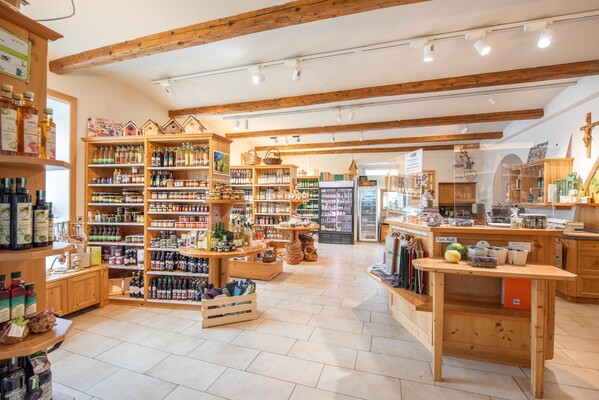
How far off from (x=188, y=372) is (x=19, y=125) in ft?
7.27

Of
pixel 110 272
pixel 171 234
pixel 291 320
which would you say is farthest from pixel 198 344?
pixel 110 272

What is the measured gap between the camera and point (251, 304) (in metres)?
3.38

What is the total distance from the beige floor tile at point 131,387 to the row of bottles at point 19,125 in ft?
6.27

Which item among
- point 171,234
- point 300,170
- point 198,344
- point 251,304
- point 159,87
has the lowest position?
point 198,344

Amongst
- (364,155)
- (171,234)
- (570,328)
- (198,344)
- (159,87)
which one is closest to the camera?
(198,344)

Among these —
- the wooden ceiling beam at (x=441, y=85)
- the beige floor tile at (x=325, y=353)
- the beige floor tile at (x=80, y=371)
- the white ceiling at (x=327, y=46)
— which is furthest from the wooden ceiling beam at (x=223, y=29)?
the beige floor tile at (x=80, y=371)

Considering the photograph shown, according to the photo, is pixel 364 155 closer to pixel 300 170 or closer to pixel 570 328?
pixel 300 170

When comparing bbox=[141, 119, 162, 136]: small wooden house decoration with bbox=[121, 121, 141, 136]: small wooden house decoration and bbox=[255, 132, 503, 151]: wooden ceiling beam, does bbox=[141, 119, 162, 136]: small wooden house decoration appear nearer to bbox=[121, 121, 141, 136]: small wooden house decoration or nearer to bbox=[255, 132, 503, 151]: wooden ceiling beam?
bbox=[121, 121, 141, 136]: small wooden house decoration

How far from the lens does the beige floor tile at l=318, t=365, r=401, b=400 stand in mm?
2094

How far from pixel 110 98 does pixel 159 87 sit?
0.94 meters

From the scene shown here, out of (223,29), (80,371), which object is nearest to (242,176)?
(223,29)

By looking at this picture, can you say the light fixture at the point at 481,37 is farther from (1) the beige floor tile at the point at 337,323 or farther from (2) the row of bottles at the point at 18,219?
(2) the row of bottles at the point at 18,219

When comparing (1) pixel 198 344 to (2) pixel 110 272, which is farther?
(2) pixel 110 272

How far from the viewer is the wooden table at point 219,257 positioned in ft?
10.9
